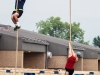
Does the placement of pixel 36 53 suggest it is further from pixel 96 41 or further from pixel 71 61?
pixel 96 41

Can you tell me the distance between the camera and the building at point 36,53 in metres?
37.1

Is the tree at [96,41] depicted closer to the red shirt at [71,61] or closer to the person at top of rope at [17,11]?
the red shirt at [71,61]

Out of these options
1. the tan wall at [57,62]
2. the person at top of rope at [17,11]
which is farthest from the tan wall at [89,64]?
the person at top of rope at [17,11]

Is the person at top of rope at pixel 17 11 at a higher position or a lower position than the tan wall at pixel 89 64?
higher

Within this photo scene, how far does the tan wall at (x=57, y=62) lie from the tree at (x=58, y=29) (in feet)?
189

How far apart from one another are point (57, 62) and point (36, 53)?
13.5 ft

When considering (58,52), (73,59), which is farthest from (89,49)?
(73,59)

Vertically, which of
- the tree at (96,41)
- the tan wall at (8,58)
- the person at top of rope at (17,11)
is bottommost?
the tan wall at (8,58)

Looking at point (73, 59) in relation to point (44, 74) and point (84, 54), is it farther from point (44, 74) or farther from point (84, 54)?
point (84, 54)

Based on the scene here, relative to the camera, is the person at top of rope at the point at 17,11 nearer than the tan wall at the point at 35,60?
Yes

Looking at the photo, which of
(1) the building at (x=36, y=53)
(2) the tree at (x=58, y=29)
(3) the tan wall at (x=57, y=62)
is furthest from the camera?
(2) the tree at (x=58, y=29)

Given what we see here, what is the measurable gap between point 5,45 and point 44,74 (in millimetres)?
17843

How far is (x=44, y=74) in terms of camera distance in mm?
19906

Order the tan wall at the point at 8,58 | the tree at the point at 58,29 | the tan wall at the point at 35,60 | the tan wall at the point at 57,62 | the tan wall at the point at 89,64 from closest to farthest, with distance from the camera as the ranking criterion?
the tan wall at the point at 8,58 < the tan wall at the point at 35,60 < the tan wall at the point at 57,62 < the tan wall at the point at 89,64 < the tree at the point at 58,29
